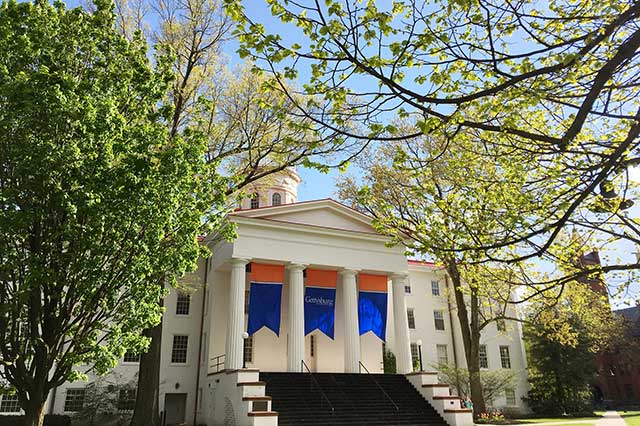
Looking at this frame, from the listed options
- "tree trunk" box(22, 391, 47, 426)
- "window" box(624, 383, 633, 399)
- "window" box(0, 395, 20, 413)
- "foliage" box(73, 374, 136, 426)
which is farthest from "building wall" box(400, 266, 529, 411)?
"window" box(624, 383, 633, 399)

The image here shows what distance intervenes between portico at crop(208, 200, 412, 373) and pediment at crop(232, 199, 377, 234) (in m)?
0.05

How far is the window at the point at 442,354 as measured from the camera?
109 feet

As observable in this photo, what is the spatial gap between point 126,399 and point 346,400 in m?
11.6

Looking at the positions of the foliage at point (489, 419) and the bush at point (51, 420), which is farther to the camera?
the foliage at point (489, 419)

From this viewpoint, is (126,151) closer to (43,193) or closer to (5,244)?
(43,193)

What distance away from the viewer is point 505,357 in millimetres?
35188

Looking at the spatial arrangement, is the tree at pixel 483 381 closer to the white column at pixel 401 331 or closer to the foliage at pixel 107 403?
the white column at pixel 401 331

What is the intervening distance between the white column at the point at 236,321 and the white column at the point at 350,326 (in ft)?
18.2

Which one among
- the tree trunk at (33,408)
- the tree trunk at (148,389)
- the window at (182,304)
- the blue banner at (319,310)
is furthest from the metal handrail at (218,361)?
the tree trunk at (33,408)

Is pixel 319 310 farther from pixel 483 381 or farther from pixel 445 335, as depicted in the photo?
pixel 445 335

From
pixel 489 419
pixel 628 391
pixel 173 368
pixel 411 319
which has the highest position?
pixel 411 319

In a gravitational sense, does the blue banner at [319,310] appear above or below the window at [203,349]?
above

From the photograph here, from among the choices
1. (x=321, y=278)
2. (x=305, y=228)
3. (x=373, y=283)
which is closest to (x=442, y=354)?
(x=373, y=283)

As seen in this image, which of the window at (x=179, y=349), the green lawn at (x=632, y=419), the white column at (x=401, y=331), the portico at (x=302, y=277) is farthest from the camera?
the window at (x=179, y=349)
